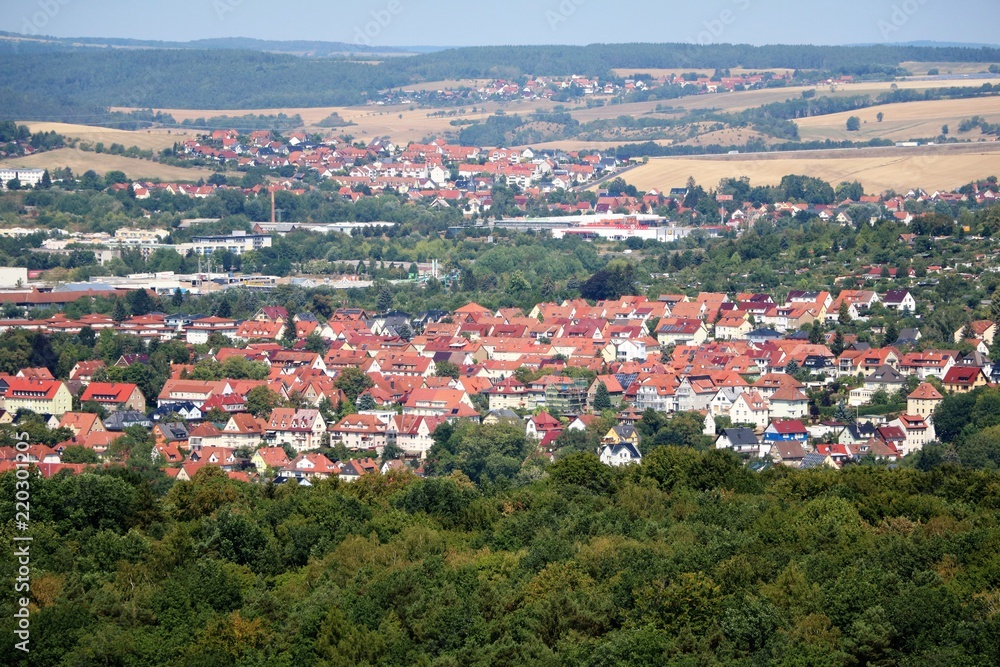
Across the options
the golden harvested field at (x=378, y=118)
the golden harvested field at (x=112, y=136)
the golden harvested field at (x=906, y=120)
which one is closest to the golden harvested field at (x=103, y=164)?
the golden harvested field at (x=112, y=136)

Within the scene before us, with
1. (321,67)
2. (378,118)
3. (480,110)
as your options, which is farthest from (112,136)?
(321,67)

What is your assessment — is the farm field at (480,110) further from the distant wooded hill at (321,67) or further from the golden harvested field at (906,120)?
the golden harvested field at (906,120)

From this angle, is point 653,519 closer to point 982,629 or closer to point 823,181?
point 982,629

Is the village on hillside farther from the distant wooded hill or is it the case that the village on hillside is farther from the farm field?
the distant wooded hill

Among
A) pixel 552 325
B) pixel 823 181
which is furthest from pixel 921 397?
pixel 823 181

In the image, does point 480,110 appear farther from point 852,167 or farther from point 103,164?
point 103,164
